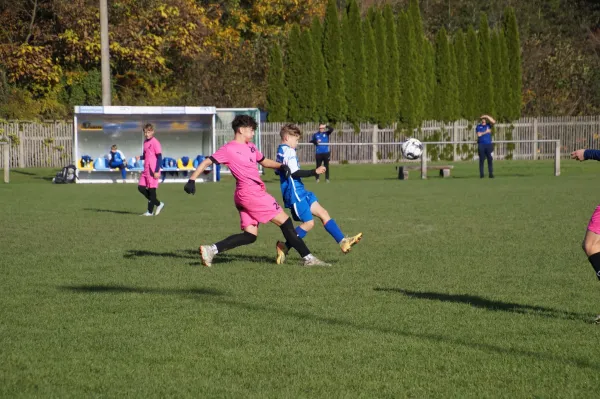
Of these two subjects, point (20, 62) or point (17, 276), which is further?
point (20, 62)

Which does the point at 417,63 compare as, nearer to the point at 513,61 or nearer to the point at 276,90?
the point at 513,61

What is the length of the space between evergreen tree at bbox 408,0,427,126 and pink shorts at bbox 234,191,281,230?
1444 inches

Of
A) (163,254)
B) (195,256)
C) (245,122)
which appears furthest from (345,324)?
(163,254)

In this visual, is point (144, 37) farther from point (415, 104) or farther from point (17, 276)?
point (17, 276)

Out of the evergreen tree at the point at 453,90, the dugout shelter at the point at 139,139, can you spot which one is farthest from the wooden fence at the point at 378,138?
the dugout shelter at the point at 139,139

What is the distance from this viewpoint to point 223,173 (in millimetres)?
38531

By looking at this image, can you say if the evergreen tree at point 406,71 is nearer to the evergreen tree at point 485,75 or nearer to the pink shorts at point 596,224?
the evergreen tree at point 485,75

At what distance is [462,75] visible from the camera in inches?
1950

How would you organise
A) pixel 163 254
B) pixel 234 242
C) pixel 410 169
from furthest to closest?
pixel 410 169
pixel 163 254
pixel 234 242

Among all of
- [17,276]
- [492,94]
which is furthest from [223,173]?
[17,276]

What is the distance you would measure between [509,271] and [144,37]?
1546 inches

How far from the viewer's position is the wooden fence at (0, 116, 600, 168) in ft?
142

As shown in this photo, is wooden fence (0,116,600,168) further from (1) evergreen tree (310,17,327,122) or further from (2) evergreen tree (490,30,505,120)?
(2) evergreen tree (490,30,505,120)

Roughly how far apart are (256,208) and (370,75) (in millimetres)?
36409
